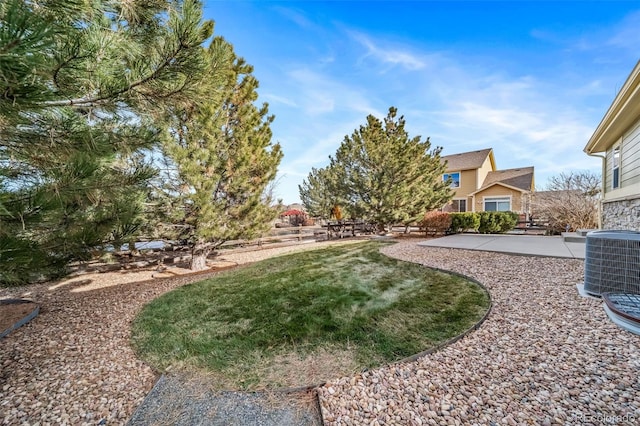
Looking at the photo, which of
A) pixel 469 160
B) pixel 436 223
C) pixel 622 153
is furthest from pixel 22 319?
pixel 469 160

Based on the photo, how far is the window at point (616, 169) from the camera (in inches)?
310

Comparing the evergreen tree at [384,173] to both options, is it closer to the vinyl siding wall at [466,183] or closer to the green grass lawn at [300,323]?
the green grass lawn at [300,323]

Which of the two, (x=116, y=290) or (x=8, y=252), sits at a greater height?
(x=8, y=252)

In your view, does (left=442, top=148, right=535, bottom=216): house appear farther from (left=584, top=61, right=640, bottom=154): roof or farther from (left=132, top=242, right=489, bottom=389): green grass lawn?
(left=132, top=242, right=489, bottom=389): green grass lawn

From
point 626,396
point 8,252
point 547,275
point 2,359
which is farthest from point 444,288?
point 2,359

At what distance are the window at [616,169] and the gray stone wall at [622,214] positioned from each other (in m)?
0.62

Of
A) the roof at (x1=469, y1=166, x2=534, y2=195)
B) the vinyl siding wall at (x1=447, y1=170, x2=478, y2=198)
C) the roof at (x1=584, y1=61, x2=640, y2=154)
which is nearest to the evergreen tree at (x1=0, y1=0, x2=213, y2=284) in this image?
the roof at (x1=584, y1=61, x2=640, y2=154)

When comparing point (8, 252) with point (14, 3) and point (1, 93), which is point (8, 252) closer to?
point (1, 93)

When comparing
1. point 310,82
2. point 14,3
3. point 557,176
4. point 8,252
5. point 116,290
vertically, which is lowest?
point 116,290

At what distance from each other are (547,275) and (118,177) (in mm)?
7312

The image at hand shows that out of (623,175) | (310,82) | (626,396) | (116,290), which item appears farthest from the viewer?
(310,82)

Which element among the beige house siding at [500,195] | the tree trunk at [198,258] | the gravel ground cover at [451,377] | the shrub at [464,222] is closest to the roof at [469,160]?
the beige house siding at [500,195]

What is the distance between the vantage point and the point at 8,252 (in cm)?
189

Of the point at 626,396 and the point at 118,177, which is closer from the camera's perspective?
the point at 626,396
